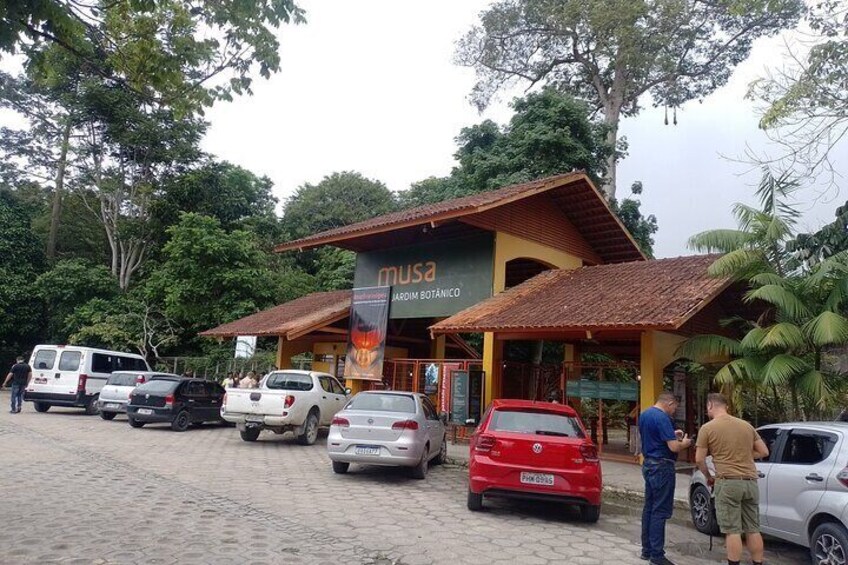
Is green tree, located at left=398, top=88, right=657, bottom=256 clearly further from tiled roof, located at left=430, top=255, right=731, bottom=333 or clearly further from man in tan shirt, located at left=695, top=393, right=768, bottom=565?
man in tan shirt, located at left=695, top=393, right=768, bottom=565

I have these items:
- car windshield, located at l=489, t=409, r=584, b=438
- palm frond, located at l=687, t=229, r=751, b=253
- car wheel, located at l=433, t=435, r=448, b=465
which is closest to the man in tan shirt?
car windshield, located at l=489, t=409, r=584, b=438

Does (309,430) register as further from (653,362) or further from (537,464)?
(537,464)

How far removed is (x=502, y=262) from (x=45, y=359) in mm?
13815

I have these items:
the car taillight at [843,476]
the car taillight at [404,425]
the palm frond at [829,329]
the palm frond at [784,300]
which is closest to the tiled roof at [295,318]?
the car taillight at [404,425]

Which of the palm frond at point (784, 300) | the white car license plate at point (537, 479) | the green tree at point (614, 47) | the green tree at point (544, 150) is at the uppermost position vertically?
the green tree at point (614, 47)

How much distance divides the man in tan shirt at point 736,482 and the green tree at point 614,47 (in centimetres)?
2149

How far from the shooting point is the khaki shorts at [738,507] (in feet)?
19.4

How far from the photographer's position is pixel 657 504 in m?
6.19

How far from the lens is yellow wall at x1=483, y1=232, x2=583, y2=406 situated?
15070mm

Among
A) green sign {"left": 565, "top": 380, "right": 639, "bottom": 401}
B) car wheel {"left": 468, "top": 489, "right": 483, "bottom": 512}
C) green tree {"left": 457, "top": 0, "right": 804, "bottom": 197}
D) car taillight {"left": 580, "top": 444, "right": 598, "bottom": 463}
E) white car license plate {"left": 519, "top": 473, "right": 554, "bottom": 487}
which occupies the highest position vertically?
green tree {"left": 457, "top": 0, "right": 804, "bottom": 197}

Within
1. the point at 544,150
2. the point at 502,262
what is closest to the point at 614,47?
the point at 544,150

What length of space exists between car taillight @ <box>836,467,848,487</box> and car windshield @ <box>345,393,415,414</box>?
609cm

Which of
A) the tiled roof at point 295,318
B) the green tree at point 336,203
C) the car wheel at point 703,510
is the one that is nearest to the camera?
the car wheel at point 703,510

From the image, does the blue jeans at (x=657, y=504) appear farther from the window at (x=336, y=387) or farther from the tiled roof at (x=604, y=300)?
the window at (x=336, y=387)
